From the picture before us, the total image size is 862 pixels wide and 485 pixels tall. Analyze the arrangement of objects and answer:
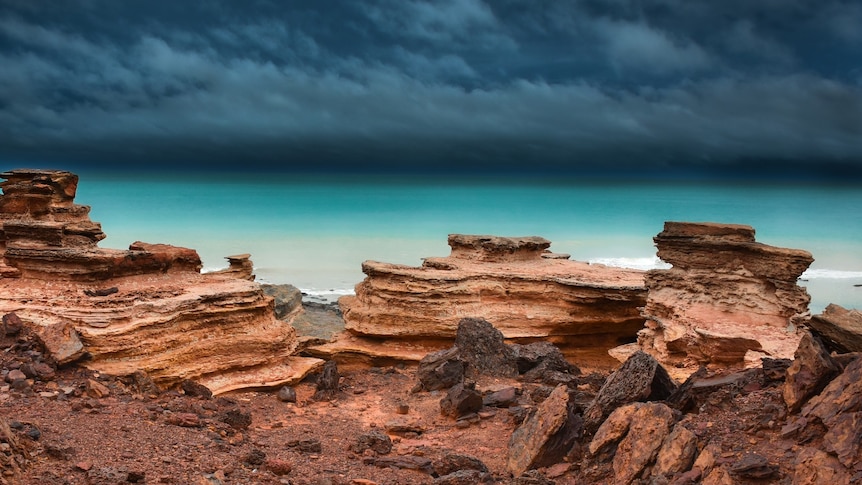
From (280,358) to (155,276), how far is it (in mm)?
2936

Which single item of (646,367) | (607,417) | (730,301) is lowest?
(607,417)

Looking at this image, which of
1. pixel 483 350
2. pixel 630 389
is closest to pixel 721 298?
pixel 483 350

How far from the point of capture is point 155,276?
568 inches

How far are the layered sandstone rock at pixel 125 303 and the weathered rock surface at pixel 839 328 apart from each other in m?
9.08

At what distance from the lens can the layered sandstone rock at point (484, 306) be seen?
54.0 feet

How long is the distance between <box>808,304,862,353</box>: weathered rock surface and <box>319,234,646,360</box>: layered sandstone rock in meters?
6.85

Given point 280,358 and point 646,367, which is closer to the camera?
point 646,367

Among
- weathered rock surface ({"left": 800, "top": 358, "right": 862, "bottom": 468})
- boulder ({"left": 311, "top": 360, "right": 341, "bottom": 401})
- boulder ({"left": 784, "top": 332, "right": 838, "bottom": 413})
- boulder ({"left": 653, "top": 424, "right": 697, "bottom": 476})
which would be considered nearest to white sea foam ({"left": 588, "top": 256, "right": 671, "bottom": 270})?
boulder ({"left": 311, "top": 360, "right": 341, "bottom": 401})

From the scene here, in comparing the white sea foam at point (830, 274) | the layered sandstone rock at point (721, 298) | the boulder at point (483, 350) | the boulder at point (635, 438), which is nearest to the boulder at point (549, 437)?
the boulder at point (635, 438)

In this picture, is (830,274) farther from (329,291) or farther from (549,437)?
(549,437)

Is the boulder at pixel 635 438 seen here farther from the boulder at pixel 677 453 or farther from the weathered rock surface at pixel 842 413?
the weathered rock surface at pixel 842 413

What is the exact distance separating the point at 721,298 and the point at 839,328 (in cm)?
562

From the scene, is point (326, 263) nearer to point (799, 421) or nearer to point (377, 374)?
point (377, 374)

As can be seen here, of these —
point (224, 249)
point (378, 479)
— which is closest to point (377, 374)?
point (378, 479)
